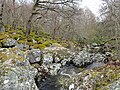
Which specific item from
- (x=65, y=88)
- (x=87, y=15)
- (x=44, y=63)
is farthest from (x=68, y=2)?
(x=87, y=15)

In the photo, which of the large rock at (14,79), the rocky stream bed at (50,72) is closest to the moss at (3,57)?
the rocky stream bed at (50,72)

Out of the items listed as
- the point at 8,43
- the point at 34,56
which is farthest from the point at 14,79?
the point at 8,43

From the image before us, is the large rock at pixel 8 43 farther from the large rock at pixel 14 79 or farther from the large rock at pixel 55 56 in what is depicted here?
the large rock at pixel 14 79

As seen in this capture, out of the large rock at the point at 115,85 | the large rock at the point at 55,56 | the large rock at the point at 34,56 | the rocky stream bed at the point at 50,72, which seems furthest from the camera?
the large rock at the point at 55,56

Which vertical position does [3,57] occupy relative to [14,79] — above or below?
above

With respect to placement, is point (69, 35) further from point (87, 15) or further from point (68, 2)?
point (68, 2)

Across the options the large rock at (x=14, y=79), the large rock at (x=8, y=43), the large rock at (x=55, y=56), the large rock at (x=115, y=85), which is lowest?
the large rock at (x=55, y=56)

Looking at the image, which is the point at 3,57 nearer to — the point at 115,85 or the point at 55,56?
the point at 115,85

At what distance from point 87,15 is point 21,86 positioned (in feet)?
169

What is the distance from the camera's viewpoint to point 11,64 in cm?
870

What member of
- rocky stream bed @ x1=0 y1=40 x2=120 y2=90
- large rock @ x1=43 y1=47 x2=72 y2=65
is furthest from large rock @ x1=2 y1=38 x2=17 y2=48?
large rock @ x1=43 y1=47 x2=72 y2=65

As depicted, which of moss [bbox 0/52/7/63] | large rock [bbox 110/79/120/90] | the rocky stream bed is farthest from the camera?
moss [bbox 0/52/7/63]

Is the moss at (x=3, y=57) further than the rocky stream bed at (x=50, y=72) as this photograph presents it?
Yes

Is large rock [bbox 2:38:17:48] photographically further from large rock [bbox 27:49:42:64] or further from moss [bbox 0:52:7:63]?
moss [bbox 0:52:7:63]
